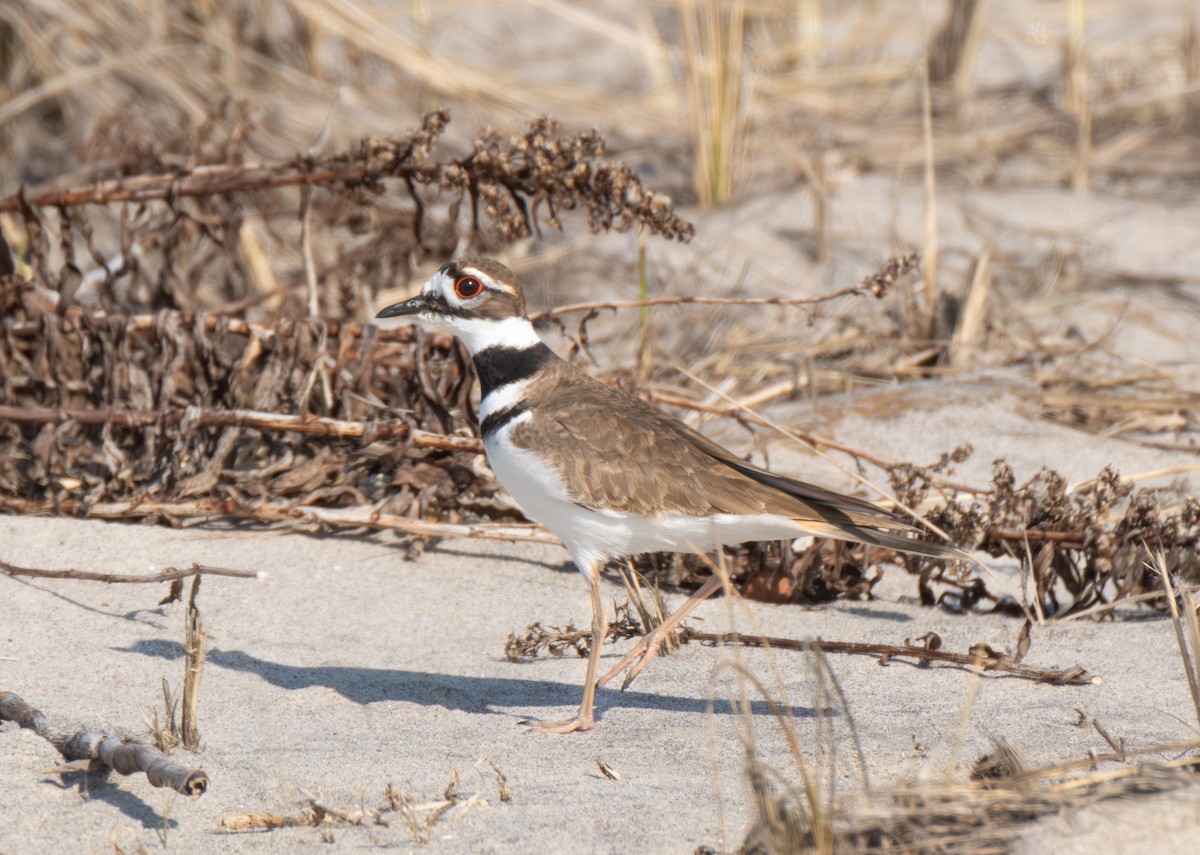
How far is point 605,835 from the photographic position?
246 centimetres

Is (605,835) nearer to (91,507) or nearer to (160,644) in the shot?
(160,644)

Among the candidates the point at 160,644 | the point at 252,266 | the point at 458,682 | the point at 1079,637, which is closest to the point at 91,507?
the point at 160,644

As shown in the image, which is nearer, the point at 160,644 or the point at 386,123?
the point at 160,644

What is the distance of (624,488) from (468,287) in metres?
0.75

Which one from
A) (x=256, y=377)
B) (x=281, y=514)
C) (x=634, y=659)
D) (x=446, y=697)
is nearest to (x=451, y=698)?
(x=446, y=697)

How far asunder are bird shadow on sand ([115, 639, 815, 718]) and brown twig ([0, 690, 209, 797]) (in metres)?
0.54

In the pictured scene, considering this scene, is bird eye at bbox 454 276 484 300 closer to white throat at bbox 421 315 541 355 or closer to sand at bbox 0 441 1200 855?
white throat at bbox 421 315 541 355

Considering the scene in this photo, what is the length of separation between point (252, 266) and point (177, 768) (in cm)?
403

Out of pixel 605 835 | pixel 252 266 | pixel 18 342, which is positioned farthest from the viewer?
pixel 252 266

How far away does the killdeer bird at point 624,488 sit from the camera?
320 centimetres

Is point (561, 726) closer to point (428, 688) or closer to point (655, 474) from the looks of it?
point (428, 688)

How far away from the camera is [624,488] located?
127 inches

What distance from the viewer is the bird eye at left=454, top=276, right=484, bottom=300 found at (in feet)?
11.6

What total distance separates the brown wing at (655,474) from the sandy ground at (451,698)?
393mm
